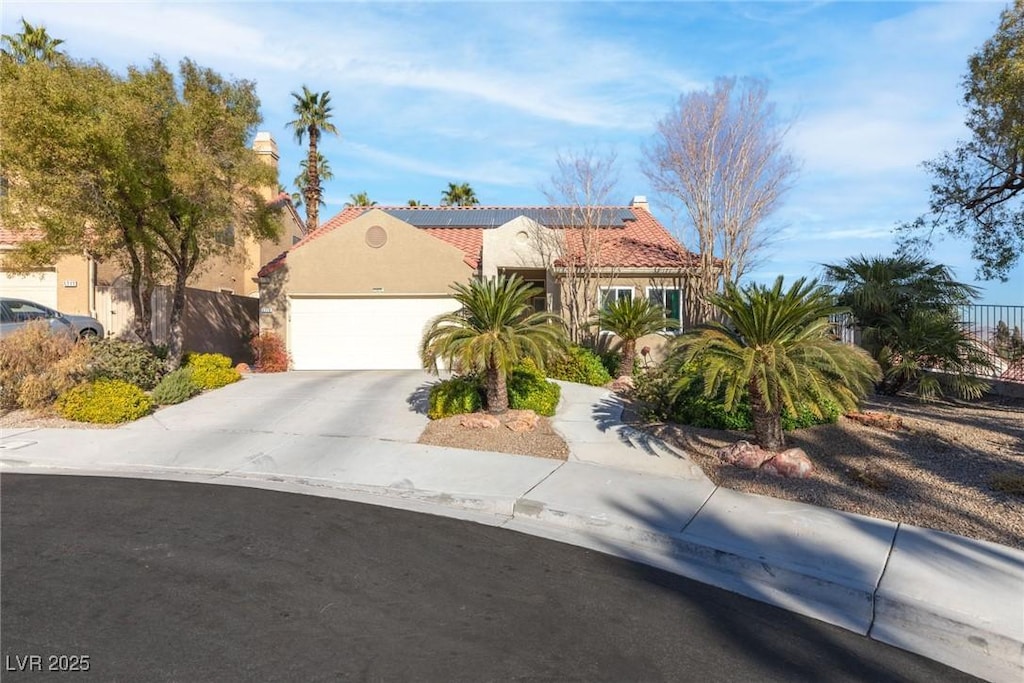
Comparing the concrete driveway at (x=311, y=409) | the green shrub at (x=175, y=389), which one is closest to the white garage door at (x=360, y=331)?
the concrete driveway at (x=311, y=409)

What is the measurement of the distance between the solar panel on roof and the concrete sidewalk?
7348mm

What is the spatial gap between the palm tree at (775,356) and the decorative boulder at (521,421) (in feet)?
8.97

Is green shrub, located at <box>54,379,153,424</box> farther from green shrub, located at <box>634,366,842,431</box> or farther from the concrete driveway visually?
green shrub, located at <box>634,366,842,431</box>

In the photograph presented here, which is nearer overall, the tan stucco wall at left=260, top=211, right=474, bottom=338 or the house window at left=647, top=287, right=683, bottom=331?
the house window at left=647, top=287, right=683, bottom=331

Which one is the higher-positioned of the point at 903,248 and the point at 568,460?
the point at 903,248

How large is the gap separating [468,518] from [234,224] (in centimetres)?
1078

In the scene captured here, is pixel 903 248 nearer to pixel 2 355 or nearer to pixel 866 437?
pixel 866 437

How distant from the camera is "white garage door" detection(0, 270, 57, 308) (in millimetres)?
18828

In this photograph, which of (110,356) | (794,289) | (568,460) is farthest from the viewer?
(110,356)

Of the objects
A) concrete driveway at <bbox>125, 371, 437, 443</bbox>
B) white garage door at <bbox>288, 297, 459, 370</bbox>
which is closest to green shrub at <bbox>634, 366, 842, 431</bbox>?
concrete driveway at <bbox>125, 371, 437, 443</bbox>

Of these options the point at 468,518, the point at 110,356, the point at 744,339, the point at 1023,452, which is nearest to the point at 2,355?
the point at 110,356

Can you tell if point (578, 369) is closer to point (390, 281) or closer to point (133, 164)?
point (390, 281)

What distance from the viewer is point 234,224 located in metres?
14.9

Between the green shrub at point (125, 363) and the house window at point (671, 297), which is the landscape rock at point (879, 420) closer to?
the house window at point (671, 297)
